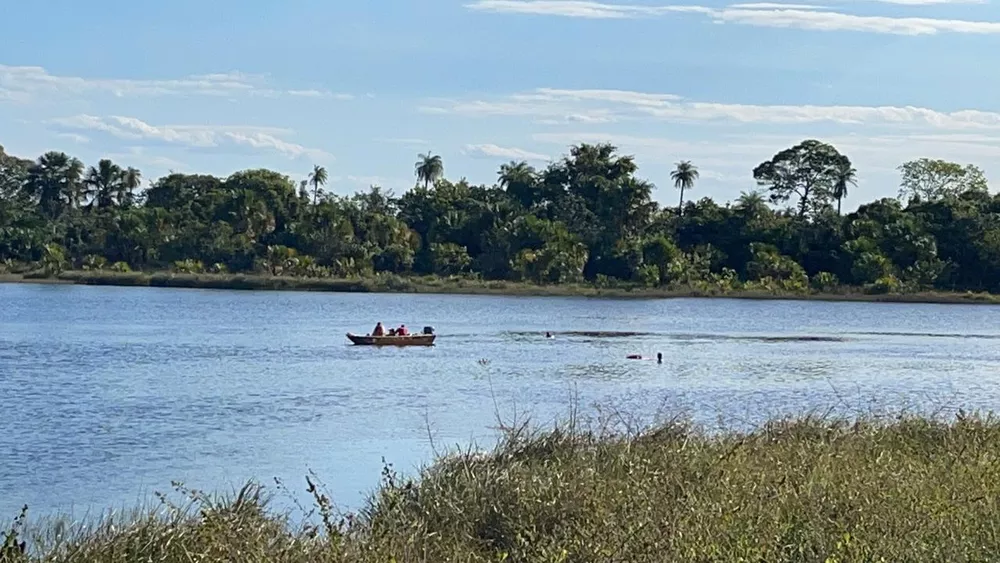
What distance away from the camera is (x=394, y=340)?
46.2 metres

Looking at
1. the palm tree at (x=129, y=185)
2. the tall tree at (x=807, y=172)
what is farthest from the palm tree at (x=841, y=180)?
the palm tree at (x=129, y=185)

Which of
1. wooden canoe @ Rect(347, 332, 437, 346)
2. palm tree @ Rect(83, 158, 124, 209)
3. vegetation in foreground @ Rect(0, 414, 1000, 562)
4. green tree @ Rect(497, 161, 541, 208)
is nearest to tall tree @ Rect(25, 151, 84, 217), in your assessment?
palm tree @ Rect(83, 158, 124, 209)

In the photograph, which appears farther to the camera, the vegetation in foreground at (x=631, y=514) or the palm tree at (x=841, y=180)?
the palm tree at (x=841, y=180)

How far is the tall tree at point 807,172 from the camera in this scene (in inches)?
3927

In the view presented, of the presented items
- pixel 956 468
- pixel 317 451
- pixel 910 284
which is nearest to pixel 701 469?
pixel 956 468

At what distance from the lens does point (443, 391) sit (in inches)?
1231

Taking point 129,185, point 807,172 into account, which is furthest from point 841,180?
point 129,185

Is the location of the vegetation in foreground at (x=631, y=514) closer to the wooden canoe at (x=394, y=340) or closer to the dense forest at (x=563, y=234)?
the wooden canoe at (x=394, y=340)

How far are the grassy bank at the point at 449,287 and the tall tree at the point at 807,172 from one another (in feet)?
45.8

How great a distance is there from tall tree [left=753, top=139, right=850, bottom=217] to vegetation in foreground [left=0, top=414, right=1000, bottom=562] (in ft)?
284

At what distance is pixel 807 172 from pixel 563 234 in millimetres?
21326

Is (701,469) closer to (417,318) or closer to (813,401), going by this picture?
(813,401)

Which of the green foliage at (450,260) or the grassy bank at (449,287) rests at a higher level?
the green foliage at (450,260)

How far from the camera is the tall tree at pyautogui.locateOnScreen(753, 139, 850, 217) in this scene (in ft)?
327
